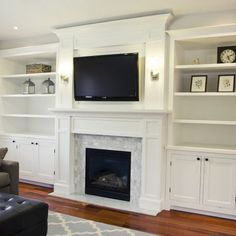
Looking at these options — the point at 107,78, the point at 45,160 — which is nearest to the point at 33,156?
the point at 45,160

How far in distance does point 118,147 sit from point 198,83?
1493mm

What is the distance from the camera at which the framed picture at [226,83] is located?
148 inches

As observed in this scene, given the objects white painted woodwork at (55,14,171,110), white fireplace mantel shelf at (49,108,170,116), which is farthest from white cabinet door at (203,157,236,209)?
white painted woodwork at (55,14,171,110)

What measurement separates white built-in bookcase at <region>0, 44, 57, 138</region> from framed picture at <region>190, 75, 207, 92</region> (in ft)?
8.44

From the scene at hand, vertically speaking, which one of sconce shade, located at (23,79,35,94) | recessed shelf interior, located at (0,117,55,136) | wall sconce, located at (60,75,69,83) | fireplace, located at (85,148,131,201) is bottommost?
fireplace, located at (85,148,131,201)

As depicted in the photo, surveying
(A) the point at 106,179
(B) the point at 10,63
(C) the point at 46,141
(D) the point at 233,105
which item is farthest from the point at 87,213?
(B) the point at 10,63

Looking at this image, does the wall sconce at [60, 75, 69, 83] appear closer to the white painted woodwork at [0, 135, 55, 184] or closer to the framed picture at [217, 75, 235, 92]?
the white painted woodwork at [0, 135, 55, 184]

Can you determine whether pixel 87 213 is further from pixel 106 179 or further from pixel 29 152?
pixel 29 152

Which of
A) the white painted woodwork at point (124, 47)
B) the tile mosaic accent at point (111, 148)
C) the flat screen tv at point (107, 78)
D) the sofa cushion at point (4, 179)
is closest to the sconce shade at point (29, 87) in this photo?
the white painted woodwork at point (124, 47)

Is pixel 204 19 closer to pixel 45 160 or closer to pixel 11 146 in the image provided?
pixel 45 160

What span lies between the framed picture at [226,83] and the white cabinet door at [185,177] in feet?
3.26

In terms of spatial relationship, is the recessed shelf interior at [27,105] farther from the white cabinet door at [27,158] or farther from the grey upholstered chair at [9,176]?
the grey upholstered chair at [9,176]

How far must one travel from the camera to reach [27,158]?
5.08 meters

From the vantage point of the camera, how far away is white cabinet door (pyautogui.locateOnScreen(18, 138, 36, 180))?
502 cm
